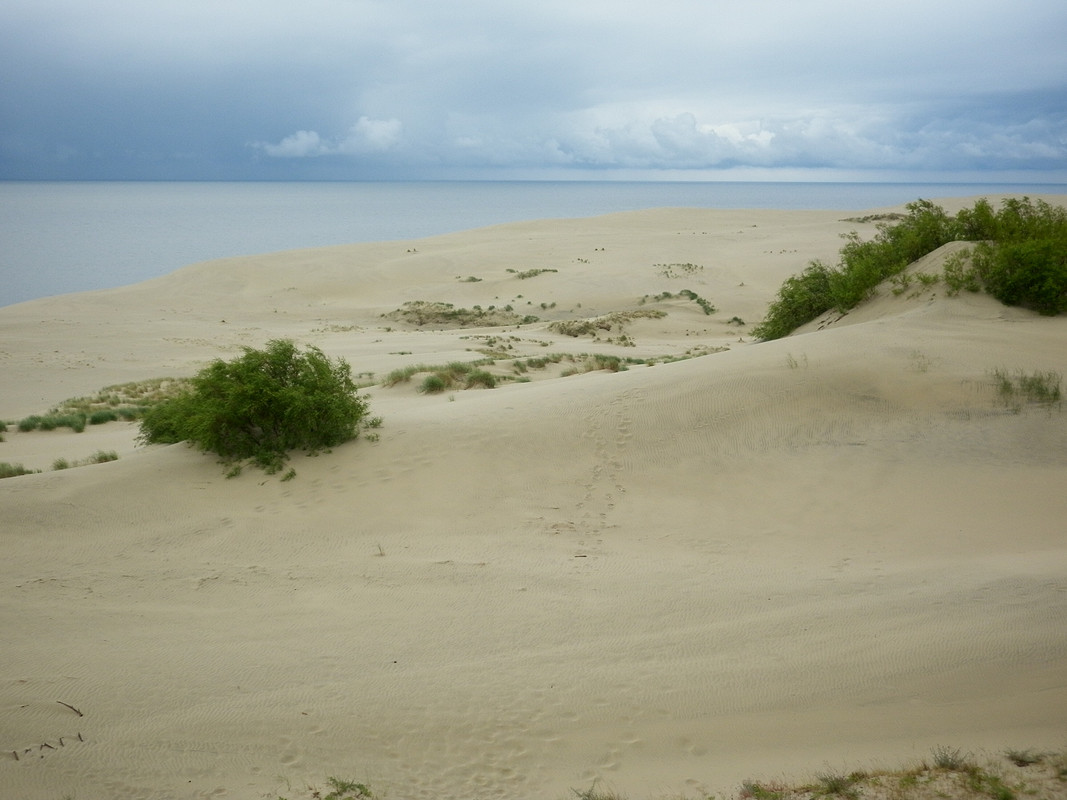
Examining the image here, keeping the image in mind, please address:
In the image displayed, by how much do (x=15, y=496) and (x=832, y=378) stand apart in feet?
37.6

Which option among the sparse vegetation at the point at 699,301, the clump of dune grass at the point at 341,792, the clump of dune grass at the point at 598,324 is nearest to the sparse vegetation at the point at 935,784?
the clump of dune grass at the point at 341,792

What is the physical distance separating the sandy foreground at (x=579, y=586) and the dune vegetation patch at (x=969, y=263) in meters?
0.61

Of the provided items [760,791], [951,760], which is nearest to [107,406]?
[760,791]

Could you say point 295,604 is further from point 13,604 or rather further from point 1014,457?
point 1014,457

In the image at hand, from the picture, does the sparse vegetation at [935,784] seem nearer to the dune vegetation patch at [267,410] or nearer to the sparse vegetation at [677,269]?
the dune vegetation patch at [267,410]

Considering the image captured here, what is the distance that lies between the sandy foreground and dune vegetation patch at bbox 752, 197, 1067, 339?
0.61 meters

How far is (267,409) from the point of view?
39.4 feet

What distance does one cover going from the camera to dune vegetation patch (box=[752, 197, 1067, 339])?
Result: 50.1 feet

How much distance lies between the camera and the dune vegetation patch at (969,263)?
15273 millimetres

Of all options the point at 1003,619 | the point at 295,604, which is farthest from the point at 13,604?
the point at 1003,619

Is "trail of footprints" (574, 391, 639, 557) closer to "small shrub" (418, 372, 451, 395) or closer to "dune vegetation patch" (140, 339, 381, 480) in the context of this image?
"dune vegetation patch" (140, 339, 381, 480)

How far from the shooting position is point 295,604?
26.6 feet

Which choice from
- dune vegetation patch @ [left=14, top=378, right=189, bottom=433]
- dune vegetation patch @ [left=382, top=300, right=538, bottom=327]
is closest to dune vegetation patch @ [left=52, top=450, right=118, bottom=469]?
dune vegetation patch @ [left=14, top=378, right=189, bottom=433]

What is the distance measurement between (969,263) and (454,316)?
2245cm
